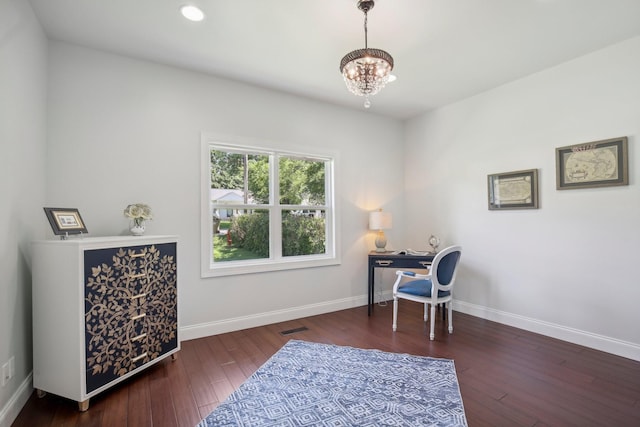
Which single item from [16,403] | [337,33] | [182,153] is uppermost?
[337,33]

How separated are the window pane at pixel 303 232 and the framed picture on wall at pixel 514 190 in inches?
86.4

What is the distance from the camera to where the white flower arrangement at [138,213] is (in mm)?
2725

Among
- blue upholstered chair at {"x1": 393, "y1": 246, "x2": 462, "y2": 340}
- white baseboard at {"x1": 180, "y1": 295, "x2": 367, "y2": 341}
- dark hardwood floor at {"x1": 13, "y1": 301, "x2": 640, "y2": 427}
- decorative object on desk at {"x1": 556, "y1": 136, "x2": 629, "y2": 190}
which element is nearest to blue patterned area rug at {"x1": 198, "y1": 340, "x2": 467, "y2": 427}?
dark hardwood floor at {"x1": 13, "y1": 301, "x2": 640, "y2": 427}

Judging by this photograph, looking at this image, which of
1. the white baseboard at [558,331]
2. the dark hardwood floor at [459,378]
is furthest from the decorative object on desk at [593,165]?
the dark hardwood floor at [459,378]

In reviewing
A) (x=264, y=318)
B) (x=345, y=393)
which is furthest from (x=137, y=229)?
(x=345, y=393)

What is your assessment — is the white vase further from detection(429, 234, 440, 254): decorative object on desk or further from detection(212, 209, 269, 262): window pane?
detection(429, 234, 440, 254): decorative object on desk

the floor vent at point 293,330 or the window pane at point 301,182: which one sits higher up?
the window pane at point 301,182

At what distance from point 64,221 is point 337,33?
2632 millimetres

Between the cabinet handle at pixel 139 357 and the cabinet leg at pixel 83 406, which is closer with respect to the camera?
the cabinet leg at pixel 83 406

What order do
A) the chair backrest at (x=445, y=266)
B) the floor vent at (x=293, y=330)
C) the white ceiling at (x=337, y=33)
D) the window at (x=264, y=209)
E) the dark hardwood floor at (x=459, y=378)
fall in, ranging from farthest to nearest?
the window at (x=264, y=209) < the floor vent at (x=293, y=330) < the chair backrest at (x=445, y=266) < the white ceiling at (x=337, y=33) < the dark hardwood floor at (x=459, y=378)

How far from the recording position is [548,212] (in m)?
3.27

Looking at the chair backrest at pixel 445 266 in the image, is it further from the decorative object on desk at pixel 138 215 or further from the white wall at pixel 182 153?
the decorative object on desk at pixel 138 215

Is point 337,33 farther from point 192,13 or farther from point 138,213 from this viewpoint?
point 138,213

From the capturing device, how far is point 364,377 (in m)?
2.40
